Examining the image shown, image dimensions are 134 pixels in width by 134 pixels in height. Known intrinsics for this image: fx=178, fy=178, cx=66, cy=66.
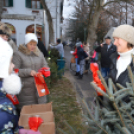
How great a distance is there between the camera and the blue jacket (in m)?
1.45

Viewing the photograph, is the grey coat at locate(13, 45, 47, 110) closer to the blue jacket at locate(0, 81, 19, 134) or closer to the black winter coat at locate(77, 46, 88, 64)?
the blue jacket at locate(0, 81, 19, 134)

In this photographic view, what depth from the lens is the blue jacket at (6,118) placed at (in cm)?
145

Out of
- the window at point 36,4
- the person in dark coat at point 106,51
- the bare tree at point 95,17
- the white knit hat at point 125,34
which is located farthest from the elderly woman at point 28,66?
the window at point 36,4

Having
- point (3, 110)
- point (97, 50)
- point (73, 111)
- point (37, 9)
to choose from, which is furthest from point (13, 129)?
point (37, 9)

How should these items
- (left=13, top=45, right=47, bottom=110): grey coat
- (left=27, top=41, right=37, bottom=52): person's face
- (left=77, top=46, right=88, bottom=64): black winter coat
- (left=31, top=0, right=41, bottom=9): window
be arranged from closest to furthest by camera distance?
(left=13, top=45, right=47, bottom=110): grey coat
(left=27, top=41, right=37, bottom=52): person's face
(left=77, top=46, right=88, bottom=64): black winter coat
(left=31, top=0, right=41, bottom=9): window

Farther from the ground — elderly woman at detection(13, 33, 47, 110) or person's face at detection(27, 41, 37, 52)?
person's face at detection(27, 41, 37, 52)

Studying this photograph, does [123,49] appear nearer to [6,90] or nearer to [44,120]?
[44,120]

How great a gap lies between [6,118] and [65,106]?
3.22 metres

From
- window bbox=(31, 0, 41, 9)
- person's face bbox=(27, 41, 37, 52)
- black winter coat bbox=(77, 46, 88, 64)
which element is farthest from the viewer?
window bbox=(31, 0, 41, 9)

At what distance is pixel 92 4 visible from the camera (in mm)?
13242

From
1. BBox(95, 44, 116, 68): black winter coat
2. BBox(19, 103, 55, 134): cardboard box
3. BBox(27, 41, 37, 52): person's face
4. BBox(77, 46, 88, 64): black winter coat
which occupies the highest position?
BBox(77, 46, 88, 64): black winter coat

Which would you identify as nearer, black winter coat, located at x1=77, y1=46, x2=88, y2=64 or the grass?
the grass

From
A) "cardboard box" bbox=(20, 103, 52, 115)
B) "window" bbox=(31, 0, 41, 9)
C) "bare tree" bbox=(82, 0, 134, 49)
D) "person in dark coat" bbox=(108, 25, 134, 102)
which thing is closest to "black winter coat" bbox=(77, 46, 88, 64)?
"bare tree" bbox=(82, 0, 134, 49)

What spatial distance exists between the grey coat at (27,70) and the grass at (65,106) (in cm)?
64
